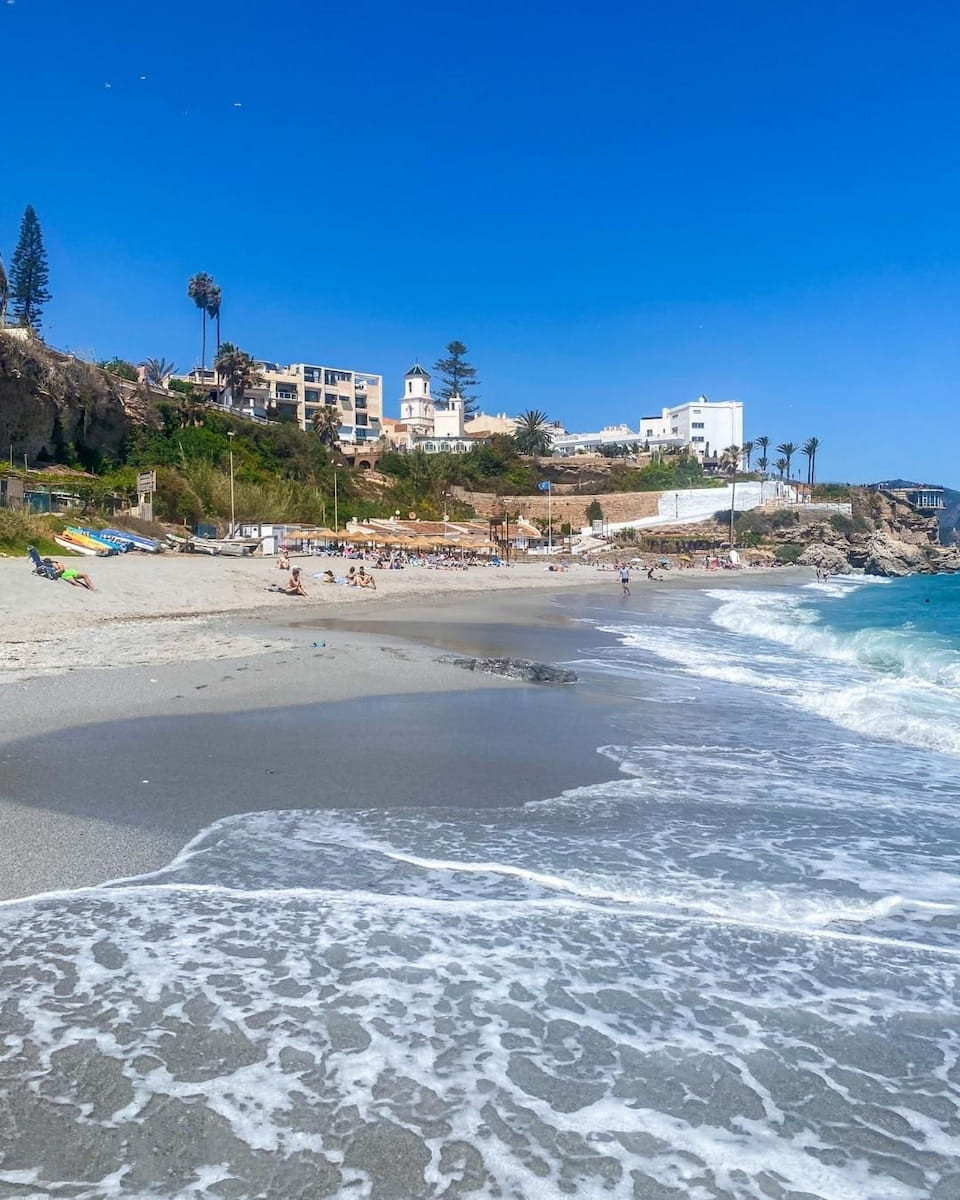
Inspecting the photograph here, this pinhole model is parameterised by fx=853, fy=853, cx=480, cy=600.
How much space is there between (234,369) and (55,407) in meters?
30.5

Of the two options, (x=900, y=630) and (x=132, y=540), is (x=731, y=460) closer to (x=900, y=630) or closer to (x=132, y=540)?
(x=132, y=540)

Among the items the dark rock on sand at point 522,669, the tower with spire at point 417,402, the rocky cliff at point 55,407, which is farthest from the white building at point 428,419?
the dark rock on sand at point 522,669

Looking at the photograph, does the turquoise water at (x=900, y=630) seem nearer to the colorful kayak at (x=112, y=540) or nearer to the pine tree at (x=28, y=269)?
the colorful kayak at (x=112, y=540)

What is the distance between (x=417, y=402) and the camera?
113m

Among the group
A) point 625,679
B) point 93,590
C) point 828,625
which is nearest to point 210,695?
point 625,679

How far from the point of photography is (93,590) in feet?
65.2

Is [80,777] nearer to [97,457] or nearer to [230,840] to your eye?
[230,840]

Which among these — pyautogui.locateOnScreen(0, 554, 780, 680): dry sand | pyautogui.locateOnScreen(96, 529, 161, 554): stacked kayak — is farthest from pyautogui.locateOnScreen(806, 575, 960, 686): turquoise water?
pyautogui.locateOnScreen(96, 529, 161, 554): stacked kayak

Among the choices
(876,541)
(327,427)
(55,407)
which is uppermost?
(327,427)

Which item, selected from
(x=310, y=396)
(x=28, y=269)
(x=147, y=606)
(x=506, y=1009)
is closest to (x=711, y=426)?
(x=310, y=396)

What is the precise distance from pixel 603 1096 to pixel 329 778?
426 centimetres

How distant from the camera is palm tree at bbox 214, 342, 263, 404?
74.4m

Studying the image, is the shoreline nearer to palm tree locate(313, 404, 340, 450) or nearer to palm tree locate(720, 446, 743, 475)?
palm tree locate(313, 404, 340, 450)

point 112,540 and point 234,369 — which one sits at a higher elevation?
point 234,369
